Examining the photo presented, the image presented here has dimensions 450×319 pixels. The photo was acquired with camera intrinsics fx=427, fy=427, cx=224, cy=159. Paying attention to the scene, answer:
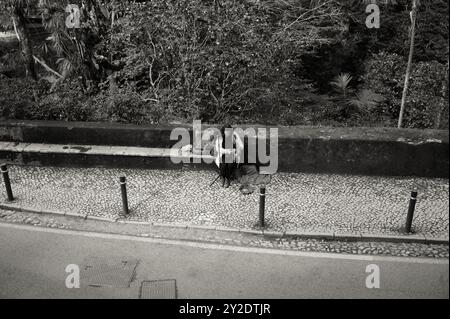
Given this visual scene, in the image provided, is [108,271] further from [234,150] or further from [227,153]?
[234,150]

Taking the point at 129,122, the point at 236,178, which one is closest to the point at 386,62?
the point at 236,178

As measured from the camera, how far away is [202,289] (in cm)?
677

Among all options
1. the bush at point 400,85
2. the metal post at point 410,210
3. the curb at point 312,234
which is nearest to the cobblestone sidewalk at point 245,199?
the curb at point 312,234

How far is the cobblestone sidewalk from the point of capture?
27.2ft

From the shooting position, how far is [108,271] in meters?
7.24

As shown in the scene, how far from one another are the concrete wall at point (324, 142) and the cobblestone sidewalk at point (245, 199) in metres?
0.26

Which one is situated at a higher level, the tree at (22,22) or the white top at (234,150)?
the tree at (22,22)

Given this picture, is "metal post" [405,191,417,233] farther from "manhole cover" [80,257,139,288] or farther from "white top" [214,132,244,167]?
"manhole cover" [80,257,139,288]

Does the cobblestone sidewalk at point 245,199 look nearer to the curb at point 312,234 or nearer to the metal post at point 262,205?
the curb at point 312,234

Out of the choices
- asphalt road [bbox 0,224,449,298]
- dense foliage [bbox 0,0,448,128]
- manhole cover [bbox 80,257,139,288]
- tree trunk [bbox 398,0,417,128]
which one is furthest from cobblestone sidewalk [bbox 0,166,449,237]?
tree trunk [bbox 398,0,417,128]

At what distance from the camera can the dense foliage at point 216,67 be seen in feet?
37.9

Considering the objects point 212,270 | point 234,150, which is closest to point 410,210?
point 212,270
